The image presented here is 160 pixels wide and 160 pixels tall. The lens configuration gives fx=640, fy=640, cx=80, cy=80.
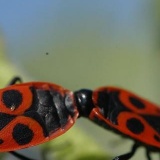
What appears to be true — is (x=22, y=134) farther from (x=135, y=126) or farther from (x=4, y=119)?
(x=135, y=126)

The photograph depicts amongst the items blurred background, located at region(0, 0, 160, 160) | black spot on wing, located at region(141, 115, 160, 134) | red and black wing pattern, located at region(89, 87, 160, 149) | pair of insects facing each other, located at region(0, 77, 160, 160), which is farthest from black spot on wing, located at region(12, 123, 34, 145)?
black spot on wing, located at region(141, 115, 160, 134)

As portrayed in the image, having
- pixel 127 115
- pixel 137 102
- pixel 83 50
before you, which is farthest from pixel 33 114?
pixel 83 50

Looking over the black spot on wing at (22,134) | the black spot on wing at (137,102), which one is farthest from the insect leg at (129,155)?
the black spot on wing at (22,134)

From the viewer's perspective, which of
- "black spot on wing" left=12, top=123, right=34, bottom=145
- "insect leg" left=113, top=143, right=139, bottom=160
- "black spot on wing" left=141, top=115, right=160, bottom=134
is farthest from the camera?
"black spot on wing" left=141, top=115, right=160, bottom=134

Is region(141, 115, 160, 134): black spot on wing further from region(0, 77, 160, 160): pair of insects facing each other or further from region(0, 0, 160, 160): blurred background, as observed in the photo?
region(0, 0, 160, 160): blurred background

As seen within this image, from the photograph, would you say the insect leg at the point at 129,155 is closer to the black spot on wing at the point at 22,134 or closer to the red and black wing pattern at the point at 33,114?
the red and black wing pattern at the point at 33,114

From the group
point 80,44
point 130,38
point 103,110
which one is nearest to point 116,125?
point 103,110
